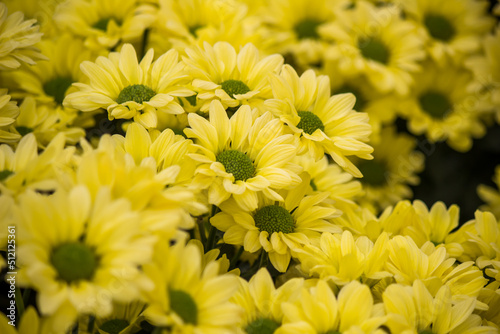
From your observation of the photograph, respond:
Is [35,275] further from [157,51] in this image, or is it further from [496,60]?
[496,60]

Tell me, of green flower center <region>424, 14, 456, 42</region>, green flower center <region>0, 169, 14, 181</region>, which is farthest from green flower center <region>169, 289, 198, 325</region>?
green flower center <region>424, 14, 456, 42</region>

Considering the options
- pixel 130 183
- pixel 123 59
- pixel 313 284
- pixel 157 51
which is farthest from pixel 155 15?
pixel 313 284

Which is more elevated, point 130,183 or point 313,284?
point 130,183

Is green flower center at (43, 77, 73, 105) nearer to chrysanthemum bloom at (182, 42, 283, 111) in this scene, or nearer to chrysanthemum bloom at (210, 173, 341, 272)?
chrysanthemum bloom at (182, 42, 283, 111)

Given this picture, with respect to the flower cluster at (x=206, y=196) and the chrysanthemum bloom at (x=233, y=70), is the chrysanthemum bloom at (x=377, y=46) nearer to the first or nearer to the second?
the flower cluster at (x=206, y=196)

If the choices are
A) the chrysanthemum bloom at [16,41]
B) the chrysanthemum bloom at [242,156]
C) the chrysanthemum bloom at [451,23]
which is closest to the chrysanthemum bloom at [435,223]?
the chrysanthemum bloom at [242,156]
